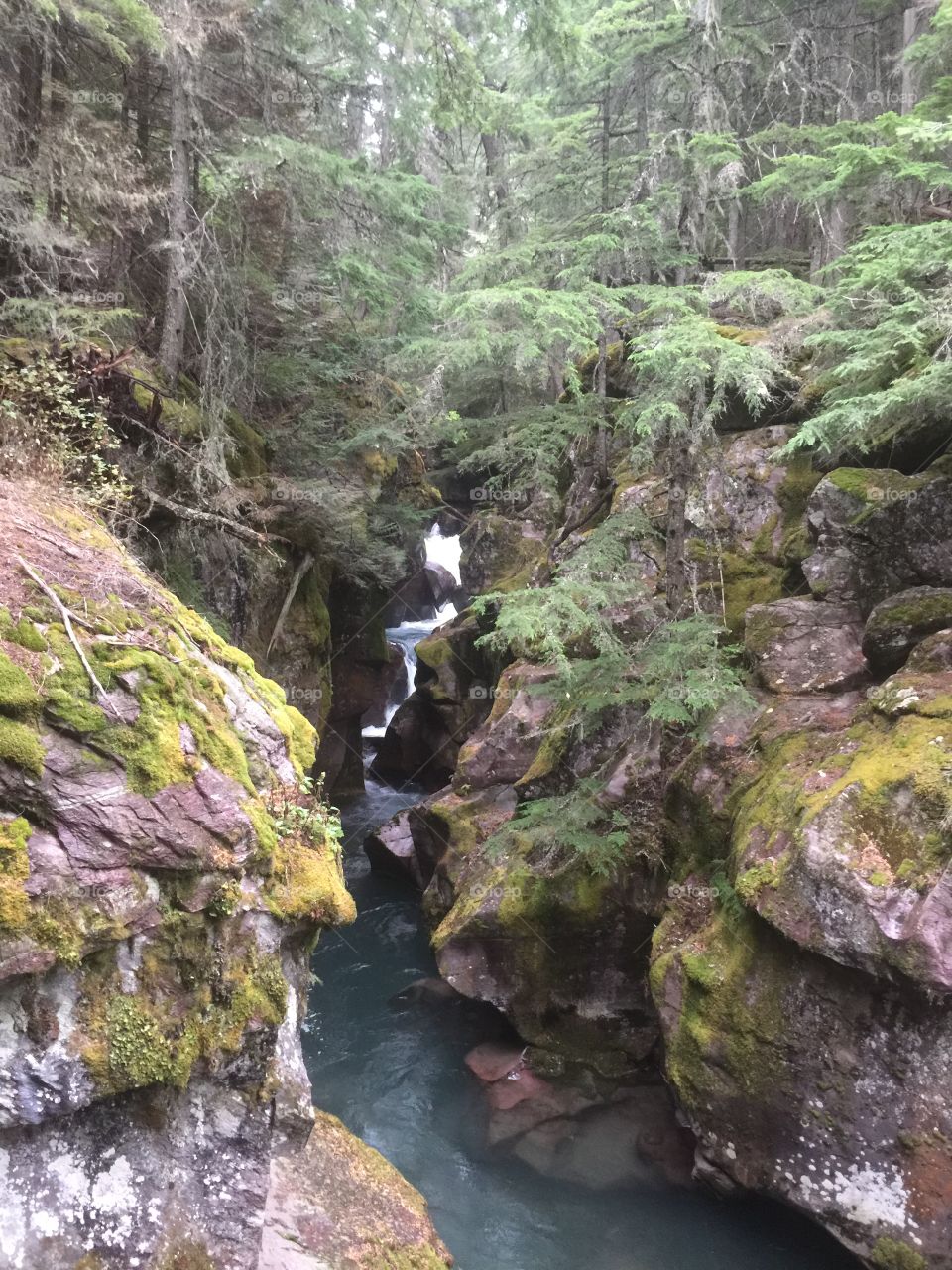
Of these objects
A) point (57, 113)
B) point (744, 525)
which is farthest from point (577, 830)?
point (57, 113)

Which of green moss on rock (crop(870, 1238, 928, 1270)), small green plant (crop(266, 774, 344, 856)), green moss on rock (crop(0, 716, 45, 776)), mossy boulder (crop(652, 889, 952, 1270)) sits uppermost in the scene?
green moss on rock (crop(0, 716, 45, 776))

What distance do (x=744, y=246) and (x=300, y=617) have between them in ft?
45.9

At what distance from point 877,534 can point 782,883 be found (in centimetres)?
431

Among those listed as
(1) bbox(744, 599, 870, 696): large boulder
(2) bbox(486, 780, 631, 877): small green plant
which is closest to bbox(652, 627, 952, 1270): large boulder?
(1) bbox(744, 599, 870, 696): large boulder

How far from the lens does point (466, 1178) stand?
323 inches

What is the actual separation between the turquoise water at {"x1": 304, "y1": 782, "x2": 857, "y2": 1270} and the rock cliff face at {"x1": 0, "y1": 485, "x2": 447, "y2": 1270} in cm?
270

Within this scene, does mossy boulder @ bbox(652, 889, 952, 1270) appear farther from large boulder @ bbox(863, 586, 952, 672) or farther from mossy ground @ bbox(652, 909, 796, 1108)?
large boulder @ bbox(863, 586, 952, 672)

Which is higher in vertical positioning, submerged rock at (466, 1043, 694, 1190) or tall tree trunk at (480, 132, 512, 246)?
tall tree trunk at (480, 132, 512, 246)

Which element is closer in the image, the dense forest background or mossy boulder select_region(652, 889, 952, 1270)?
mossy boulder select_region(652, 889, 952, 1270)

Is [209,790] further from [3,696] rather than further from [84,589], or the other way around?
[84,589]

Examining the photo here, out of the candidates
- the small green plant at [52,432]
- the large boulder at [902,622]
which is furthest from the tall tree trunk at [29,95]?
the large boulder at [902,622]

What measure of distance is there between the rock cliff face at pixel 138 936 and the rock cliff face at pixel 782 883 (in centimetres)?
377

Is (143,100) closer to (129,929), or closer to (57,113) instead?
(57,113)

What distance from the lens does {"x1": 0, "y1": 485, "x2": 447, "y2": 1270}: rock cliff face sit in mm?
3850
